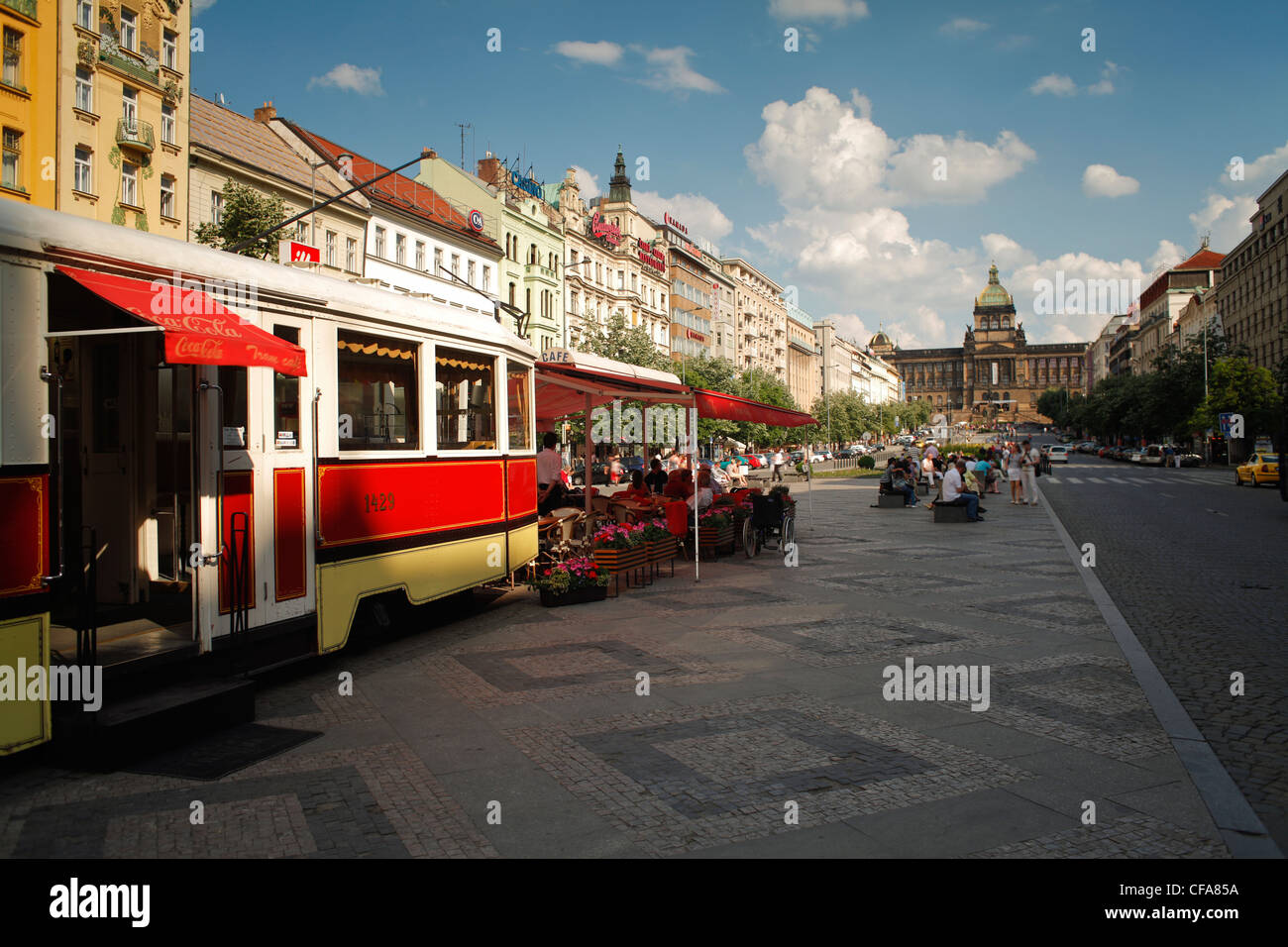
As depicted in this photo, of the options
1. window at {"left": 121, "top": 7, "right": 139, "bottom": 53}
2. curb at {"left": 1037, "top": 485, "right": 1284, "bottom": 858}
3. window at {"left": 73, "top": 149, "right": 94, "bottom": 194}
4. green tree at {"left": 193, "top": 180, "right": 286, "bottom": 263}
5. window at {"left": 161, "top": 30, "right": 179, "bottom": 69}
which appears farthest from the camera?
window at {"left": 161, "top": 30, "right": 179, "bottom": 69}

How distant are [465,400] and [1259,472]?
3969 cm

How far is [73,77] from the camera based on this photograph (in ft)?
99.9

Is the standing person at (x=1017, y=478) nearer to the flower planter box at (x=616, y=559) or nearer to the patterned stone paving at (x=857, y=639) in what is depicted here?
the flower planter box at (x=616, y=559)

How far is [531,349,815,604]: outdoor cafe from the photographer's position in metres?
12.4

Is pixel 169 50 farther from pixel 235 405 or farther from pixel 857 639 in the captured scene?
pixel 857 639

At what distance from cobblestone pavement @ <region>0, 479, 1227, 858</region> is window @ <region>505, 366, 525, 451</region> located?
2.20m

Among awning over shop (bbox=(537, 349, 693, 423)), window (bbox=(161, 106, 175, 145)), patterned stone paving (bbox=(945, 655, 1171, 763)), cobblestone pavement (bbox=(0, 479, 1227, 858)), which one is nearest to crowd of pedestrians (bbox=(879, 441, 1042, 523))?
awning over shop (bbox=(537, 349, 693, 423))

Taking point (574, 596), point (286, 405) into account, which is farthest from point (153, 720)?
point (574, 596)

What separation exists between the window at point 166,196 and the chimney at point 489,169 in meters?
29.8

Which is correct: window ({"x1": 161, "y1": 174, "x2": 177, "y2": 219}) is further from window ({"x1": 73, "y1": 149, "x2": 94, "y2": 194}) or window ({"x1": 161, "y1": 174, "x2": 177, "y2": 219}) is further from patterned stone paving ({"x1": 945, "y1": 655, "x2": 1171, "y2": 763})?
patterned stone paving ({"x1": 945, "y1": 655, "x2": 1171, "y2": 763})

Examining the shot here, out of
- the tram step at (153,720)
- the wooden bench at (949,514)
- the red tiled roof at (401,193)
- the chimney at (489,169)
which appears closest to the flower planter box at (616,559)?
the tram step at (153,720)

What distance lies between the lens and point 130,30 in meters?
32.9
